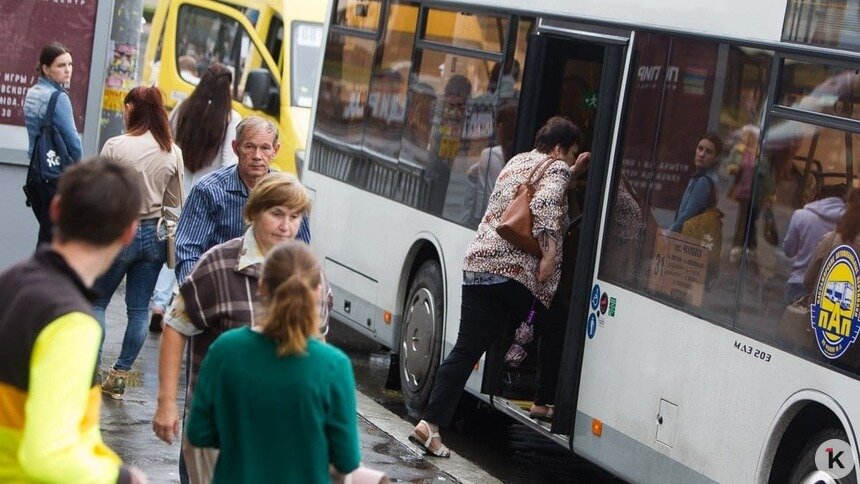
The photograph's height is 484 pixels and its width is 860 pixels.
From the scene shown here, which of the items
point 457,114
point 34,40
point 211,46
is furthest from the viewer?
point 211,46

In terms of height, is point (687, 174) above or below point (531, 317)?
above

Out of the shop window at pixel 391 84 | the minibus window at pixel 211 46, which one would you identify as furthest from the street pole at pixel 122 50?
the minibus window at pixel 211 46

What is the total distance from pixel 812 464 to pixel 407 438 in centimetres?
323

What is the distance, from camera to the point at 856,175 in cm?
621

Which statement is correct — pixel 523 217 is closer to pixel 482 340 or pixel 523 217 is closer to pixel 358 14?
pixel 482 340

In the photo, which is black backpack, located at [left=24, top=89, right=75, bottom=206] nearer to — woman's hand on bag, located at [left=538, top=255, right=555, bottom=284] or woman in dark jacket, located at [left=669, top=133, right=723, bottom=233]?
woman's hand on bag, located at [left=538, top=255, right=555, bottom=284]

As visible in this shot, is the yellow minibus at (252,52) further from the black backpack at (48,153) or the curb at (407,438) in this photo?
the curb at (407,438)

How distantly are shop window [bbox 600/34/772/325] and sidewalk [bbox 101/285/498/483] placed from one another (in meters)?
1.41

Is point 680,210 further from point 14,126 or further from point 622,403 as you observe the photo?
point 14,126

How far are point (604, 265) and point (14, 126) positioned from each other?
16.6 ft

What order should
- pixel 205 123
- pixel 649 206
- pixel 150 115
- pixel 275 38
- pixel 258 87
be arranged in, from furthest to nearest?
pixel 275 38
pixel 258 87
pixel 205 123
pixel 150 115
pixel 649 206

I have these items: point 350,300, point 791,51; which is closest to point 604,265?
point 791,51

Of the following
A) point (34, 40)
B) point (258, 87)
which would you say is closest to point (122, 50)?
point (34, 40)

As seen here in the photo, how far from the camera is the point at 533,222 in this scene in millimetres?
8391
